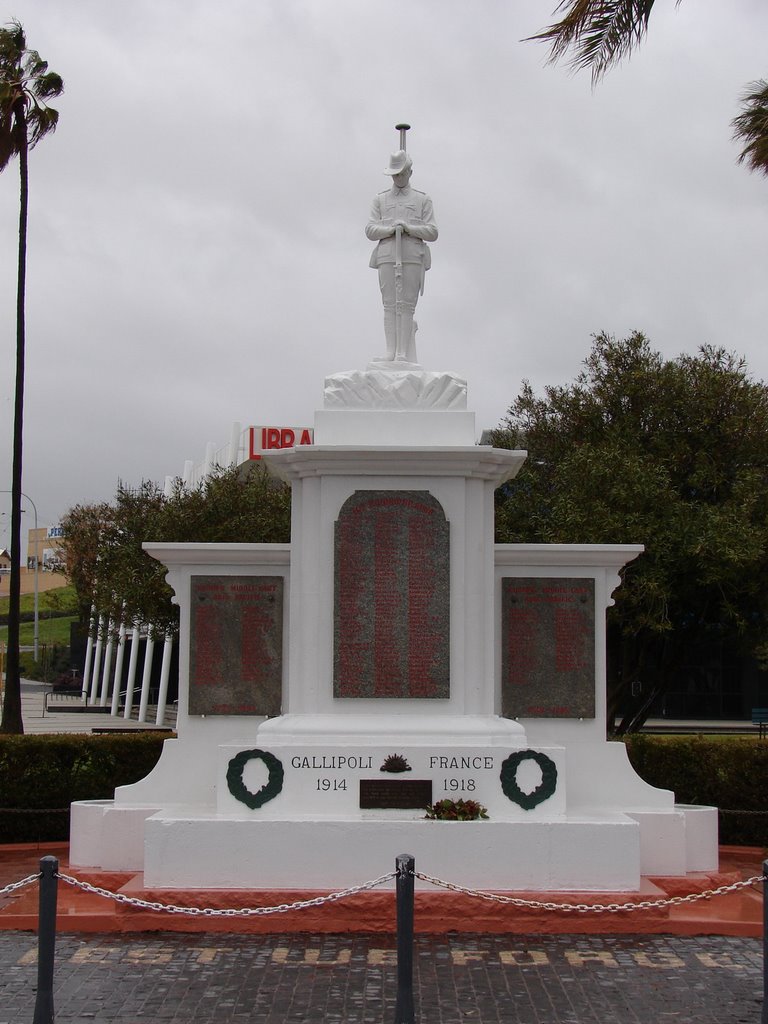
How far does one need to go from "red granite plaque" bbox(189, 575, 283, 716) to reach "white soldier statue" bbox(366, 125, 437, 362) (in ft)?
8.79

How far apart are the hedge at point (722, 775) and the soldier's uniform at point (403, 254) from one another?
5.72m

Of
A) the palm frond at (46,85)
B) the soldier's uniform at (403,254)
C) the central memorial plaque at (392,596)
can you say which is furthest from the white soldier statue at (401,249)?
the palm frond at (46,85)

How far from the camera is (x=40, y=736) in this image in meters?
15.4

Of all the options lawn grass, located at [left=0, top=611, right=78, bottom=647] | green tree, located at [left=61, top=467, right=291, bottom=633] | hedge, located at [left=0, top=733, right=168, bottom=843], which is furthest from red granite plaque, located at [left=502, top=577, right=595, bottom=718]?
lawn grass, located at [left=0, top=611, right=78, bottom=647]

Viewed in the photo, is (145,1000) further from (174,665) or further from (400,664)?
(174,665)

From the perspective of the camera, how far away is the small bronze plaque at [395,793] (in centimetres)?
1089

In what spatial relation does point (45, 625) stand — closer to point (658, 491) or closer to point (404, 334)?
point (658, 491)

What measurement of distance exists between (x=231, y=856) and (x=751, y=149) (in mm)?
13289

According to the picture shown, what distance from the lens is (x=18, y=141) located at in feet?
74.9

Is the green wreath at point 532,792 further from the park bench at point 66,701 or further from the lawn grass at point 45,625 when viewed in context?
the lawn grass at point 45,625

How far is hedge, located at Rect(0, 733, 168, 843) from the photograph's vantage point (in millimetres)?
14781

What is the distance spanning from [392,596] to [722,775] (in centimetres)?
532

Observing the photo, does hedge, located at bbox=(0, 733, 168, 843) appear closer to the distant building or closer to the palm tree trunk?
the palm tree trunk

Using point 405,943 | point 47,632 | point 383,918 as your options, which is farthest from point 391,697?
point 47,632
